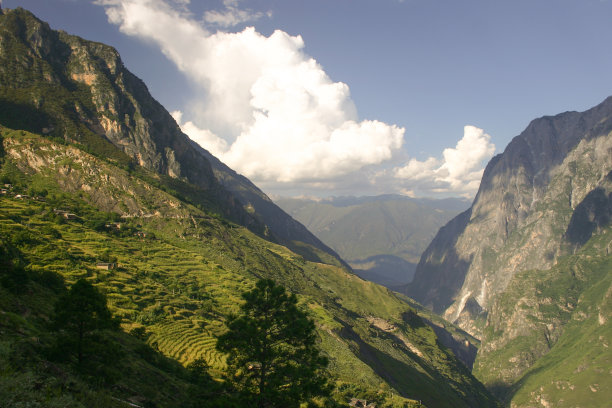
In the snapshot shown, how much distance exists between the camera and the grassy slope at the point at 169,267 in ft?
224

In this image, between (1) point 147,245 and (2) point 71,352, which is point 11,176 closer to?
(1) point 147,245

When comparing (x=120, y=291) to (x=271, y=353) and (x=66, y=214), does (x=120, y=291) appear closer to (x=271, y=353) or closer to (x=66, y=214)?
(x=271, y=353)

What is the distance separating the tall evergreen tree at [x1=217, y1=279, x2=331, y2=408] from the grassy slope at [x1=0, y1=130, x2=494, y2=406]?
23674 millimetres

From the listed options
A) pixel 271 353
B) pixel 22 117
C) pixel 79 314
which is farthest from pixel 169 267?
pixel 22 117

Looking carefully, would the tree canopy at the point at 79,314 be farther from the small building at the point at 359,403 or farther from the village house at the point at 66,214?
the village house at the point at 66,214

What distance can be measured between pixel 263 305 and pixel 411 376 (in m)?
135

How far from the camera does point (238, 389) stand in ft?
110

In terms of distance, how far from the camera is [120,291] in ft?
231

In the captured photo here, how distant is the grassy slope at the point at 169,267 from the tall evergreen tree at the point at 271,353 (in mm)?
23674

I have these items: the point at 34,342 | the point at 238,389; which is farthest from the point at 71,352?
the point at 238,389

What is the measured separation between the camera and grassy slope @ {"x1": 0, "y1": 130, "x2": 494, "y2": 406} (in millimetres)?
68188

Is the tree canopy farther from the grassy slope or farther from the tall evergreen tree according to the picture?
the grassy slope

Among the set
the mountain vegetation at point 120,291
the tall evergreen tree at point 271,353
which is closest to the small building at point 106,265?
the mountain vegetation at point 120,291

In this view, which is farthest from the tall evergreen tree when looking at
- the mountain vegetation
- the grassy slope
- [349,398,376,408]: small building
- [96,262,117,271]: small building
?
[96,262,117,271]: small building
